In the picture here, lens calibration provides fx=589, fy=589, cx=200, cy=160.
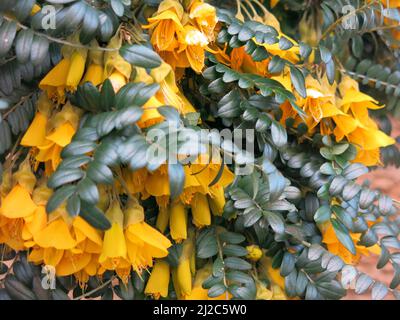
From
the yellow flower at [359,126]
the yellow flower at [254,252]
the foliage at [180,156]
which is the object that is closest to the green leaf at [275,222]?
the foliage at [180,156]

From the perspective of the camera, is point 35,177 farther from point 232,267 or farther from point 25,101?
point 232,267

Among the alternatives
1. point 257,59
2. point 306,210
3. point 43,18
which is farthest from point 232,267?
point 43,18

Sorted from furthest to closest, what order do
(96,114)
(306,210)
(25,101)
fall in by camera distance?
(306,210) → (25,101) → (96,114)

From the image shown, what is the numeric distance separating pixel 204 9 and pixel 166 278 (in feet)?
1.49

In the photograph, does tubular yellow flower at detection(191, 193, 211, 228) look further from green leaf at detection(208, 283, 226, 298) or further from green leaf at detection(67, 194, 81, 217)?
green leaf at detection(67, 194, 81, 217)

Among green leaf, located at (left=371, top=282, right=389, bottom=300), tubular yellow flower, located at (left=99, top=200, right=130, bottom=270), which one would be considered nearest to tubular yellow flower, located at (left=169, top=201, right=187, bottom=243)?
tubular yellow flower, located at (left=99, top=200, right=130, bottom=270)

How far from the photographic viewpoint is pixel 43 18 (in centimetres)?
80

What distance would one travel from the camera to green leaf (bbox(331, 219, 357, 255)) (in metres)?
1.02

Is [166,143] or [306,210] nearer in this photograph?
[166,143]

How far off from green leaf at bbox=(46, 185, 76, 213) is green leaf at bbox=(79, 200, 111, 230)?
0.02m

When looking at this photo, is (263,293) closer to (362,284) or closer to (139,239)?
(362,284)

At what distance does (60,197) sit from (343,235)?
0.52m

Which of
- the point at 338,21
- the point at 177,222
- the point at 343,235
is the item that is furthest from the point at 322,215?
the point at 338,21

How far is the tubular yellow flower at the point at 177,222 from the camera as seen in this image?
966 millimetres
